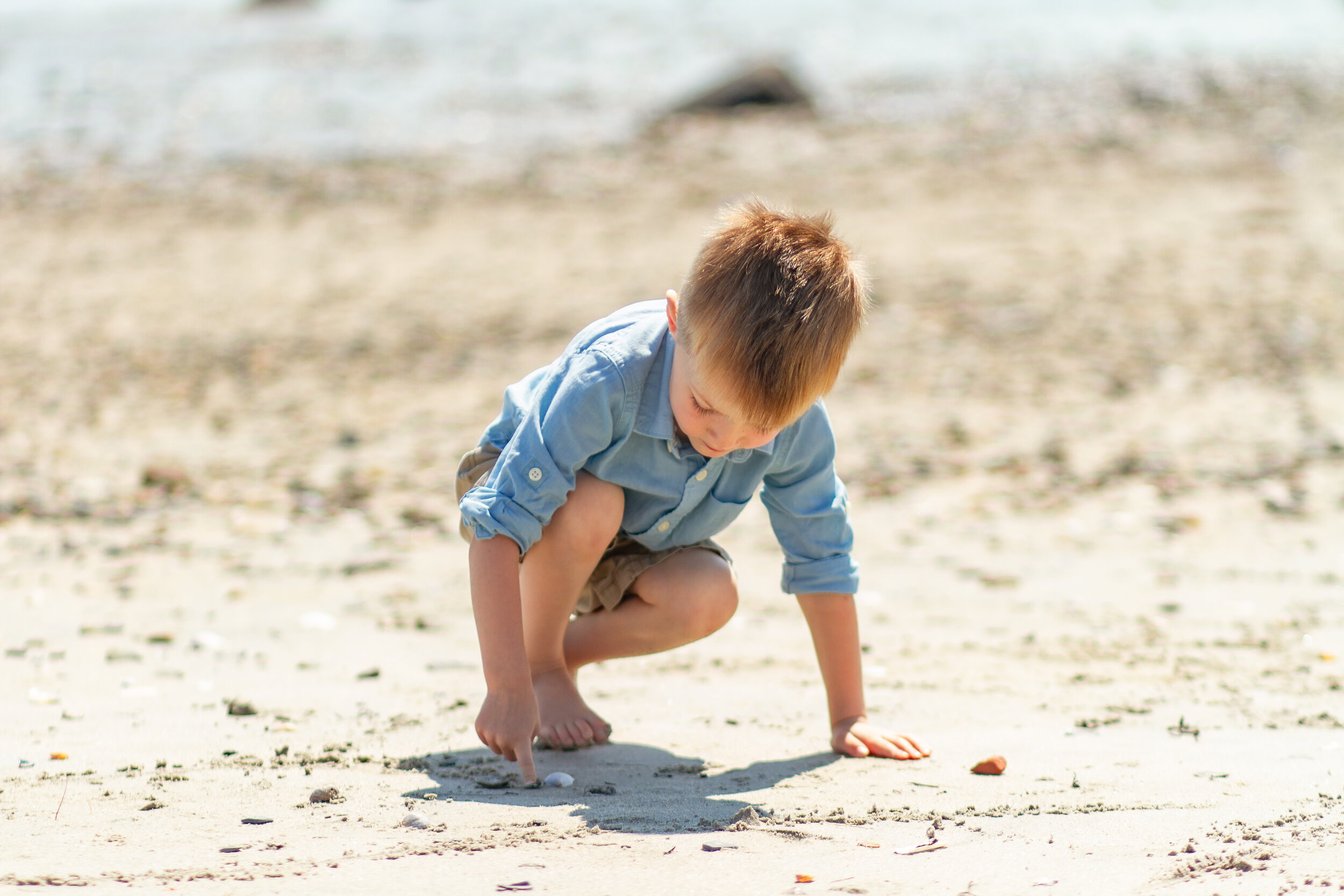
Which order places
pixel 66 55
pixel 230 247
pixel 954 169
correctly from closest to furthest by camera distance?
pixel 230 247 → pixel 954 169 → pixel 66 55

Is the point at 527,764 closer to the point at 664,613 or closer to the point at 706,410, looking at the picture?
the point at 664,613

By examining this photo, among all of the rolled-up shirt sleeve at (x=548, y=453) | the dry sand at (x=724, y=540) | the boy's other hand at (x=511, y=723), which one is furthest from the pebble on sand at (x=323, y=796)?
the rolled-up shirt sleeve at (x=548, y=453)

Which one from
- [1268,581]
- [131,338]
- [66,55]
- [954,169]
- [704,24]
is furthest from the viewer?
[704,24]

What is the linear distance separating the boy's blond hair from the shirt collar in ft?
0.68

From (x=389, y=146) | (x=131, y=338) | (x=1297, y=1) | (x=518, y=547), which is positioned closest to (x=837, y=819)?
(x=518, y=547)

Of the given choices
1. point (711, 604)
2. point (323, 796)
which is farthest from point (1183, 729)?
point (323, 796)

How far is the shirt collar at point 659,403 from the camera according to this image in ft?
9.06

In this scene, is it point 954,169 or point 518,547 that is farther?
point 954,169

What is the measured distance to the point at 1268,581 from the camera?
14.2ft

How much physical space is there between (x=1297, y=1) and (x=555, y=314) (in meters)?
23.6

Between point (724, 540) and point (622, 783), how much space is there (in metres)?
2.45

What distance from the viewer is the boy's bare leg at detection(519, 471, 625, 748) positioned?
285 centimetres

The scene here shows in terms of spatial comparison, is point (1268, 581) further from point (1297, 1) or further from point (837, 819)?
point (1297, 1)

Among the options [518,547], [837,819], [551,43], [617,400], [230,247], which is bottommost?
[837,819]
